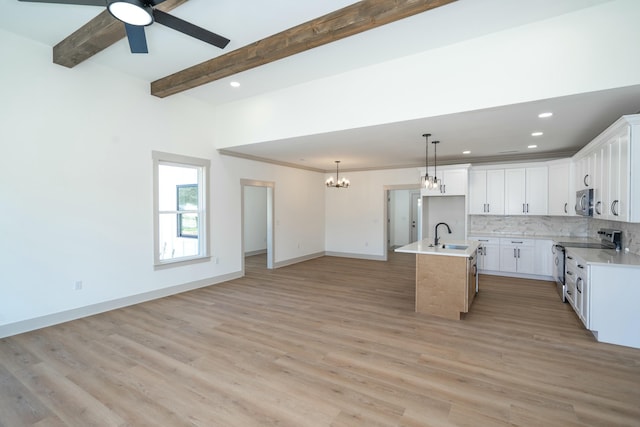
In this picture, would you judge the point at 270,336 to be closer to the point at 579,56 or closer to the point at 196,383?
the point at 196,383

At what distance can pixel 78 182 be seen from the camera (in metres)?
4.16

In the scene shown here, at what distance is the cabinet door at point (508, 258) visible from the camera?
6.37m

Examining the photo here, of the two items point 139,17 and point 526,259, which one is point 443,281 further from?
point 139,17

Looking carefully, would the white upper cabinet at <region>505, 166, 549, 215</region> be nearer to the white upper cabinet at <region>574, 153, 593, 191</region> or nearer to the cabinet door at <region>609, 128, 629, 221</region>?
the white upper cabinet at <region>574, 153, 593, 191</region>

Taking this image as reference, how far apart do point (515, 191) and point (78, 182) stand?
25.6ft

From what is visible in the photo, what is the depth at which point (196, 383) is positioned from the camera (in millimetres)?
2609

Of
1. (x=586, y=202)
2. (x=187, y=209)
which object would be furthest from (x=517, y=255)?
(x=187, y=209)

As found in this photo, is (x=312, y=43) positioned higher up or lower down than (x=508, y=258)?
higher up

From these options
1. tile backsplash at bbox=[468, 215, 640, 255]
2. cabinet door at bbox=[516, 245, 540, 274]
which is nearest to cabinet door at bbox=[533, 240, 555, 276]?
cabinet door at bbox=[516, 245, 540, 274]

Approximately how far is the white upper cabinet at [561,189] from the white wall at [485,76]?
350cm

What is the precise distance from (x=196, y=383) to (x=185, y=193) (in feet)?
12.7

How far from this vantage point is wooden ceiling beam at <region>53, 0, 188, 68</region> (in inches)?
121

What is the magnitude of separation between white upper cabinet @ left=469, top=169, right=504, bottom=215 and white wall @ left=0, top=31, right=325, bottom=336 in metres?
5.79

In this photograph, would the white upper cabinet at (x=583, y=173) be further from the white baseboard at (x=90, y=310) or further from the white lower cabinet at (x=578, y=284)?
the white baseboard at (x=90, y=310)
